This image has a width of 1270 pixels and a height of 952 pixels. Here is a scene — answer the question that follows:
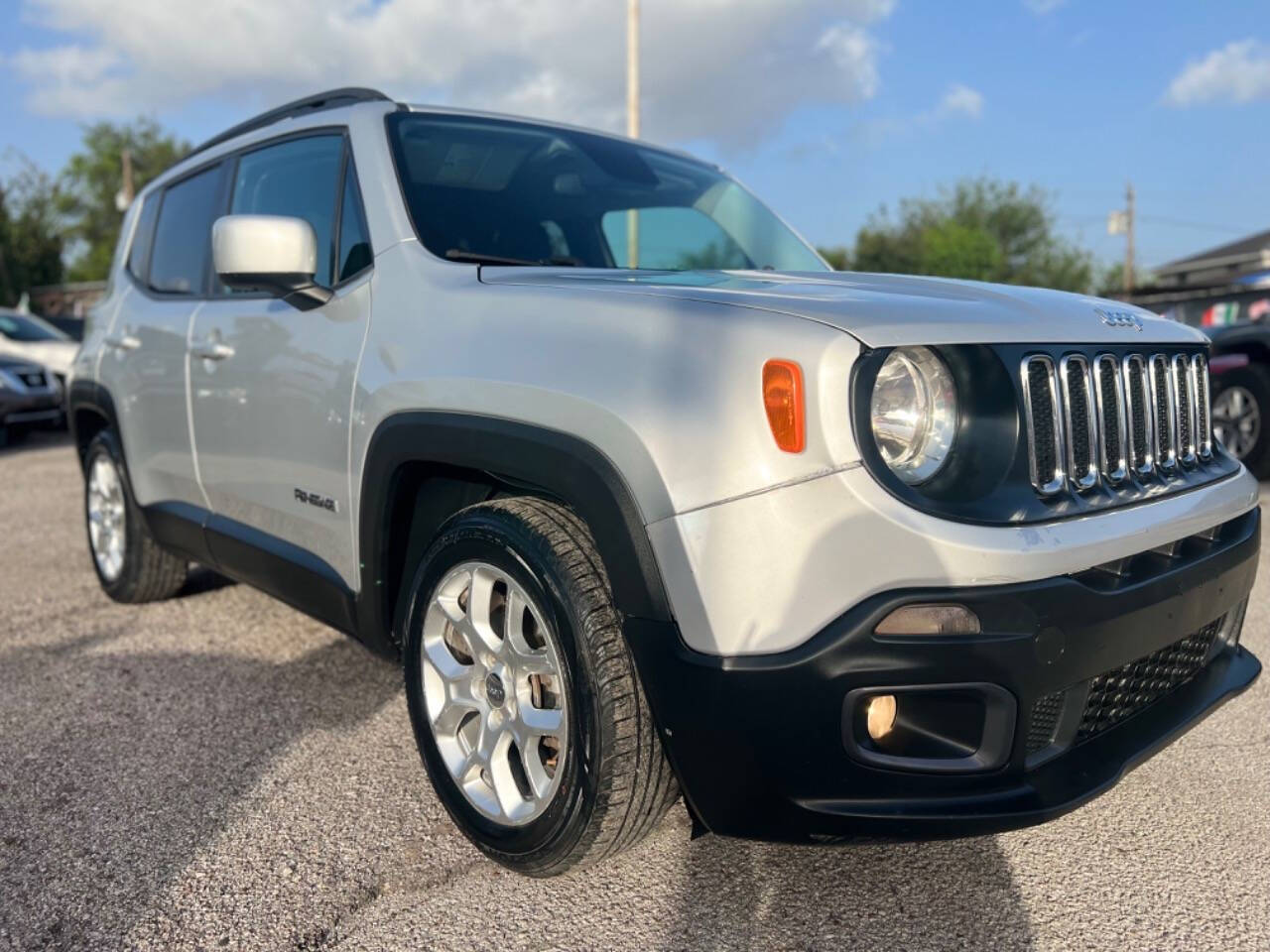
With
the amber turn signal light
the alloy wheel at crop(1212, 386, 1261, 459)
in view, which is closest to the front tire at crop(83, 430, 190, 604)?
the amber turn signal light

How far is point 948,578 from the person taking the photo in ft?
5.86

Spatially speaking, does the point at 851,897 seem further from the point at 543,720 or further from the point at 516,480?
the point at 516,480

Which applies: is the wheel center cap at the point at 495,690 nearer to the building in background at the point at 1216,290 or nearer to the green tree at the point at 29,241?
the building in background at the point at 1216,290

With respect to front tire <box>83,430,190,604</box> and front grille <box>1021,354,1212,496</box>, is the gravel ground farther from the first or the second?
front tire <box>83,430,190,604</box>

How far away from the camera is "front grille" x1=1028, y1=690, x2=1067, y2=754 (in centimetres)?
192

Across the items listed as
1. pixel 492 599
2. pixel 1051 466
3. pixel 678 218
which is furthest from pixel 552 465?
pixel 678 218

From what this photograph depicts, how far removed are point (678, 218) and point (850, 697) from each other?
2.24 metres

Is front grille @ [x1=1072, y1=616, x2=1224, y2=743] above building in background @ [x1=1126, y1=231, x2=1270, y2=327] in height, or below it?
below

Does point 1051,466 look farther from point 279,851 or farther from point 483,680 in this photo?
point 279,851

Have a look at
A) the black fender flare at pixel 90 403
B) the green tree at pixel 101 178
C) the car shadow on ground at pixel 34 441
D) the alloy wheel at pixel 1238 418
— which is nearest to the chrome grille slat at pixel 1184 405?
the black fender flare at pixel 90 403

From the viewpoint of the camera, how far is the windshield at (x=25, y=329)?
49.3 feet

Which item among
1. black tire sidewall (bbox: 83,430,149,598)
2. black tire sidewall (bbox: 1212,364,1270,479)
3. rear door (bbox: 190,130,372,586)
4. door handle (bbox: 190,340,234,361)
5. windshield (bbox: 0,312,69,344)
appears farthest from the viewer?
windshield (bbox: 0,312,69,344)

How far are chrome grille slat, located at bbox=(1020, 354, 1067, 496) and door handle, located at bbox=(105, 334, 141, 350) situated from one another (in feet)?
11.2

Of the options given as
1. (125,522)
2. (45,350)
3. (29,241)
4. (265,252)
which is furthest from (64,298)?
(265,252)
